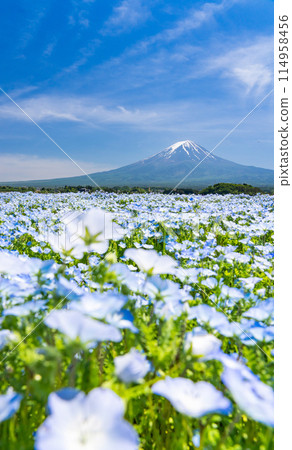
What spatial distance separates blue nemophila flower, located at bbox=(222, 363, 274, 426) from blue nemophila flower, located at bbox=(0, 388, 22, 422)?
498 millimetres

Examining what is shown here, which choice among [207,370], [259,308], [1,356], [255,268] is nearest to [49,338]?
[1,356]

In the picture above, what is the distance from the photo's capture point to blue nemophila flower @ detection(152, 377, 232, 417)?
0.70 metres

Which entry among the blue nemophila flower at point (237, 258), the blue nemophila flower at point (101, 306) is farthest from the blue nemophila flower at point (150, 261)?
the blue nemophila flower at point (237, 258)

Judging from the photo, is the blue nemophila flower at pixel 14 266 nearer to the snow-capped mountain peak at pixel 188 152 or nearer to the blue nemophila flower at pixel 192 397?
the blue nemophila flower at pixel 192 397

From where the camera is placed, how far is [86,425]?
23.5 inches

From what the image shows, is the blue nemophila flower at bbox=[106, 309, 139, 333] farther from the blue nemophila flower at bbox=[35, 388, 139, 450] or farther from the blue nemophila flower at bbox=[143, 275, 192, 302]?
the blue nemophila flower at bbox=[35, 388, 139, 450]

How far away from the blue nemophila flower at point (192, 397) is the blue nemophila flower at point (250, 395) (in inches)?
1.5

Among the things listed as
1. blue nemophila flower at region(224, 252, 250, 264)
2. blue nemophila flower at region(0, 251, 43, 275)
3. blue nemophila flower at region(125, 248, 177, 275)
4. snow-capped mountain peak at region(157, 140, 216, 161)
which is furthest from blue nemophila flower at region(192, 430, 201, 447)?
snow-capped mountain peak at region(157, 140, 216, 161)

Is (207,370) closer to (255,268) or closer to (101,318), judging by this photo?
(101,318)

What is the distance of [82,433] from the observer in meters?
0.58

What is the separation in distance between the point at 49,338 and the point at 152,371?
36 centimetres

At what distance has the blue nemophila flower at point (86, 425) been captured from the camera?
0.55m

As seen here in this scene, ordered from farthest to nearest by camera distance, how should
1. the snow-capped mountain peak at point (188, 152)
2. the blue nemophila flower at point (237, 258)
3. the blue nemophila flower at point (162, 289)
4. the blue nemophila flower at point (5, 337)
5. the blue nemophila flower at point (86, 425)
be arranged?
the snow-capped mountain peak at point (188, 152), the blue nemophila flower at point (237, 258), the blue nemophila flower at point (162, 289), the blue nemophila flower at point (5, 337), the blue nemophila flower at point (86, 425)

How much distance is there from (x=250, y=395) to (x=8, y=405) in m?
0.58
